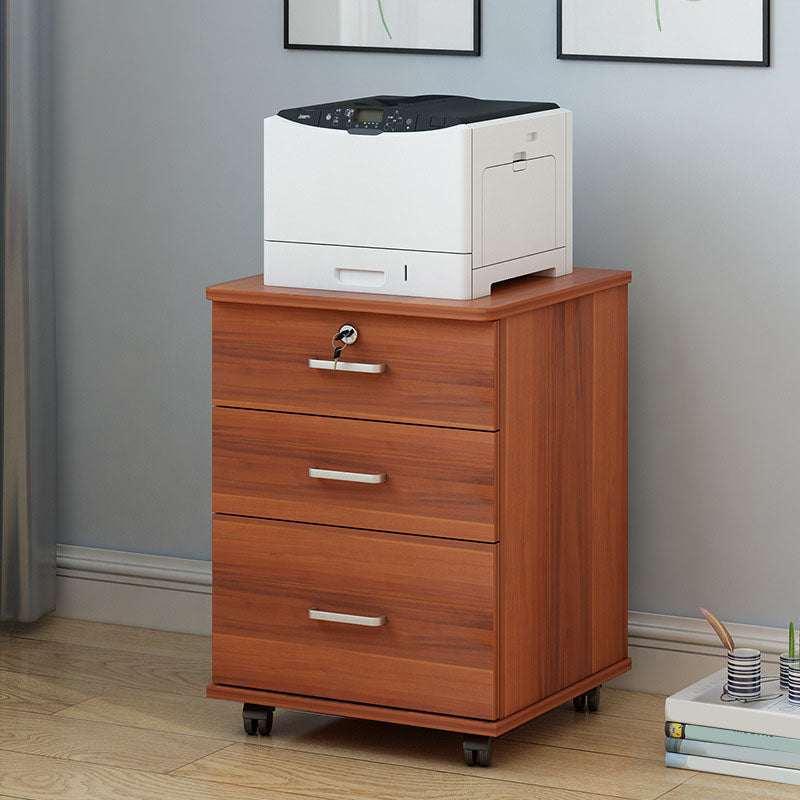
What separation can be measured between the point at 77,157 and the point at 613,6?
44.2 inches

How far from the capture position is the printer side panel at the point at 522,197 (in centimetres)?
237

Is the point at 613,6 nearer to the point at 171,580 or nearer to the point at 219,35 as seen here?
the point at 219,35

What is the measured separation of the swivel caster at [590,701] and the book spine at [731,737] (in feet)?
0.83

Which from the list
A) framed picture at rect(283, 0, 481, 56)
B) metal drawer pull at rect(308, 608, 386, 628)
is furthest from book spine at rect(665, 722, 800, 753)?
framed picture at rect(283, 0, 481, 56)

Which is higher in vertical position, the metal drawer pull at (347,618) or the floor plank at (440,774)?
the metal drawer pull at (347,618)

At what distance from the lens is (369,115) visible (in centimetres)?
242

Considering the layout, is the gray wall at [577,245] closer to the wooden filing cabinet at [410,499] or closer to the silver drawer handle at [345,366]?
the wooden filing cabinet at [410,499]

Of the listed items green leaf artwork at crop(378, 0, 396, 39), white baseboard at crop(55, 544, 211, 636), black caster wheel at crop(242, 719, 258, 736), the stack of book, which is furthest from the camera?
white baseboard at crop(55, 544, 211, 636)

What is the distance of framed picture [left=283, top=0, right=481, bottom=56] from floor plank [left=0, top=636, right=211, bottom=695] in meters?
1.16

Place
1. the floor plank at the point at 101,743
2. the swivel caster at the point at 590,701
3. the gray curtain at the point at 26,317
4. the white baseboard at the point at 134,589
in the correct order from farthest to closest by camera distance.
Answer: the white baseboard at the point at 134,589, the gray curtain at the point at 26,317, the swivel caster at the point at 590,701, the floor plank at the point at 101,743

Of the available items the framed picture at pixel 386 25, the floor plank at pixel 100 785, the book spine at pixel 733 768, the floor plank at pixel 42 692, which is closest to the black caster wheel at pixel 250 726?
the floor plank at pixel 100 785

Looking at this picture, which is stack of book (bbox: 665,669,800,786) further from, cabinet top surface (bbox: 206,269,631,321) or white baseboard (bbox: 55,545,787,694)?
cabinet top surface (bbox: 206,269,631,321)

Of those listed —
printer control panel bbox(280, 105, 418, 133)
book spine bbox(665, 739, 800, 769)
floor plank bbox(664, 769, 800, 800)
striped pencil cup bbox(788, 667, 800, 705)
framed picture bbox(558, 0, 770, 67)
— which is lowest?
floor plank bbox(664, 769, 800, 800)

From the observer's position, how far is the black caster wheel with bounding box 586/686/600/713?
2746mm
